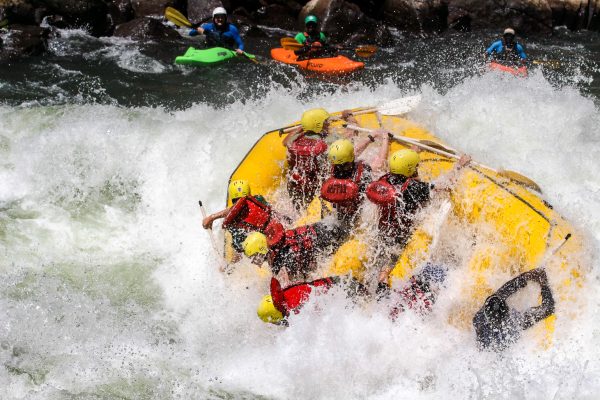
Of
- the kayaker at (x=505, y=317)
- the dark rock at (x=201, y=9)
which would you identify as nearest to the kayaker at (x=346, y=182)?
the kayaker at (x=505, y=317)

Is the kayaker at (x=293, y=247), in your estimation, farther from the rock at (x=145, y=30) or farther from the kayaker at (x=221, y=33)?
the rock at (x=145, y=30)

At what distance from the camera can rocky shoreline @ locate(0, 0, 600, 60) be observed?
10531 mm

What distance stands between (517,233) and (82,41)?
341 inches

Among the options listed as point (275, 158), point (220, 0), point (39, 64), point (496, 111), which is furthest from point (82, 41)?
point (496, 111)

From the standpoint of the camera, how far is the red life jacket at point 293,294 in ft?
12.7

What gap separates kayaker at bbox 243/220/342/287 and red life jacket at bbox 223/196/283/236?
15cm

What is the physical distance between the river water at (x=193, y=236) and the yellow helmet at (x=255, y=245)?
21.3 inches

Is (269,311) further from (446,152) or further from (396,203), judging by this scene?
(446,152)

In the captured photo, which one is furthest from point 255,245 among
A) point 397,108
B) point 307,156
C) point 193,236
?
point 397,108

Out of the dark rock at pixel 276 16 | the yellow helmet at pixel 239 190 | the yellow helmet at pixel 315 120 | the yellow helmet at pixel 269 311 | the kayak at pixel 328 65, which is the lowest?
the dark rock at pixel 276 16

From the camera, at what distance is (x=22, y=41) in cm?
955

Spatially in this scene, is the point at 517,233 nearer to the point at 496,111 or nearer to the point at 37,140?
the point at 496,111

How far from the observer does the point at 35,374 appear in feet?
13.5

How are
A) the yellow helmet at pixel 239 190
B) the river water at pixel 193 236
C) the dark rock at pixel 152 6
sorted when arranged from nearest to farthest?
the river water at pixel 193 236, the yellow helmet at pixel 239 190, the dark rock at pixel 152 6
